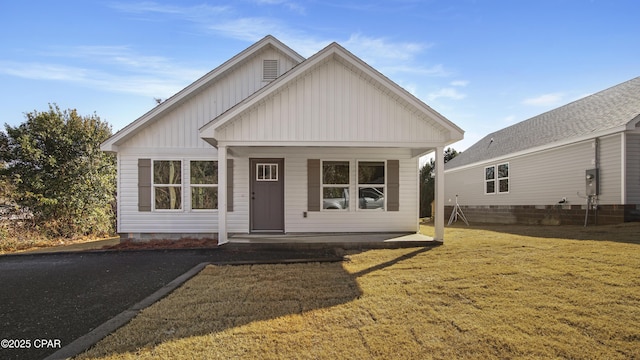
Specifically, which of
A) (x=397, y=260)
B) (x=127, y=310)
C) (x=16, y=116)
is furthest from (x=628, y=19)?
(x=16, y=116)

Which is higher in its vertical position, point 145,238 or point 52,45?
point 52,45

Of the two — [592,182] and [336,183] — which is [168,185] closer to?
[336,183]

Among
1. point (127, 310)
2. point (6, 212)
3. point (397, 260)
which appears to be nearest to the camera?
point (127, 310)

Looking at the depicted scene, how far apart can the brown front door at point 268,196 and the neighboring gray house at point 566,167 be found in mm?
10778

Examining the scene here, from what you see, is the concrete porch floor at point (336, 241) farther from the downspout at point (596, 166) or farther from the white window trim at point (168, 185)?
the downspout at point (596, 166)

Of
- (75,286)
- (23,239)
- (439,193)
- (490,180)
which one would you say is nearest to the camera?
→ (75,286)

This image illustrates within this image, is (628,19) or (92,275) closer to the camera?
(92,275)

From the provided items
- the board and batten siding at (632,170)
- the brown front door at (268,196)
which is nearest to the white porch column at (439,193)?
the brown front door at (268,196)

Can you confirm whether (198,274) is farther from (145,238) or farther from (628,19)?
(628,19)

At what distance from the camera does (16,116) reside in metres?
11.4

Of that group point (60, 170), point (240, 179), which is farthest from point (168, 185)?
point (60, 170)

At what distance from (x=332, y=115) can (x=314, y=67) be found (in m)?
1.23

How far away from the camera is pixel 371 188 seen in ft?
32.2

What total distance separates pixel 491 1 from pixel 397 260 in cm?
838
